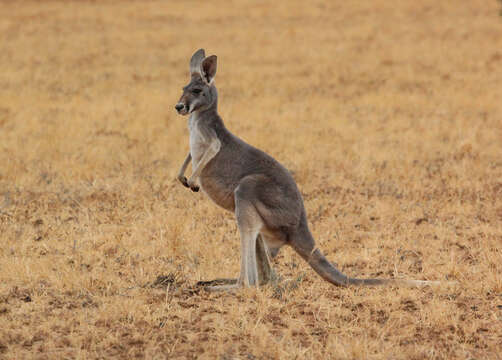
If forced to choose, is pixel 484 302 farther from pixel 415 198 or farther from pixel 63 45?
pixel 63 45

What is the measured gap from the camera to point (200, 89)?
17.2 feet

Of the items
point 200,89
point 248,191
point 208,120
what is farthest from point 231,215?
point 248,191

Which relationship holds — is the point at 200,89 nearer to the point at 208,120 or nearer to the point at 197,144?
the point at 208,120

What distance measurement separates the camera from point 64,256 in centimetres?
592

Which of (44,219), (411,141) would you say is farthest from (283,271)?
(411,141)

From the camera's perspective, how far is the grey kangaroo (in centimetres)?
479

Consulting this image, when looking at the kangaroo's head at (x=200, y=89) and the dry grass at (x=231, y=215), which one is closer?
the dry grass at (x=231, y=215)

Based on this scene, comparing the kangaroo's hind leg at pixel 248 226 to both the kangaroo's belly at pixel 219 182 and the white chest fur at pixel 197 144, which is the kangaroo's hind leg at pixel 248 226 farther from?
the white chest fur at pixel 197 144

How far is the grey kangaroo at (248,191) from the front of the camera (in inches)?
189

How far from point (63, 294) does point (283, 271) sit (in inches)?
76.5

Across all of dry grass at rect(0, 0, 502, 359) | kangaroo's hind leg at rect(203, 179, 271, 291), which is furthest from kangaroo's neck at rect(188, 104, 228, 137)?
dry grass at rect(0, 0, 502, 359)

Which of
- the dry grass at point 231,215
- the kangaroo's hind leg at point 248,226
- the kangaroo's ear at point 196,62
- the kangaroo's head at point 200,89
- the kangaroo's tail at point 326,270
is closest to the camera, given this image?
the dry grass at point 231,215

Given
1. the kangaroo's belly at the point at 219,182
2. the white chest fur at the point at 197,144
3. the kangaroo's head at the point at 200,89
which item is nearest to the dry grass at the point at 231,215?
the kangaroo's belly at the point at 219,182

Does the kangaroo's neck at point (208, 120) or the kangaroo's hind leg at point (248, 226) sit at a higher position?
the kangaroo's neck at point (208, 120)
